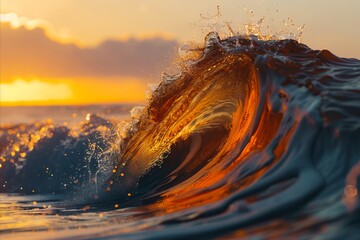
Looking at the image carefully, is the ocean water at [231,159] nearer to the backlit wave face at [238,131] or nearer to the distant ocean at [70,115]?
the backlit wave face at [238,131]

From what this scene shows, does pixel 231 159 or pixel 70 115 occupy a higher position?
pixel 70 115

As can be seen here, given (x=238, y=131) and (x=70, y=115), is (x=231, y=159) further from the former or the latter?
(x=70, y=115)

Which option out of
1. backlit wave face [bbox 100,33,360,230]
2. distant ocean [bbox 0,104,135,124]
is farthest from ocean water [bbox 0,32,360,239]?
distant ocean [bbox 0,104,135,124]

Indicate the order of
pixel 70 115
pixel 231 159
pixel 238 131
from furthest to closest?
pixel 70 115
pixel 238 131
pixel 231 159

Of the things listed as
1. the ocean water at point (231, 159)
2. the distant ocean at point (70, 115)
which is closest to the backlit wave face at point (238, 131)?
the ocean water at point (231, 159)

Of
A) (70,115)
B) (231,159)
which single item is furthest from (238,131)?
(70,115)

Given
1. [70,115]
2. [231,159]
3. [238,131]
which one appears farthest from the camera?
[70,115]

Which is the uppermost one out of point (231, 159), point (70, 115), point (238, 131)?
point (70, 115)

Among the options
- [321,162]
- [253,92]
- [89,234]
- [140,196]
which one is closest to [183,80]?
[253,92]

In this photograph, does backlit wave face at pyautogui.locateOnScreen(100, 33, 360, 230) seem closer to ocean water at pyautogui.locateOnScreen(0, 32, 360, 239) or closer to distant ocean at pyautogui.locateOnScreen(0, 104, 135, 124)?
ocean water at pyautogui.locateOnScreen(0, 32, 360, 239)

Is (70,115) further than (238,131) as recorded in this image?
Yes

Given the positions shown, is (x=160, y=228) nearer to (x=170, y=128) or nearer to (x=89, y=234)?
(x=89, y=234)
